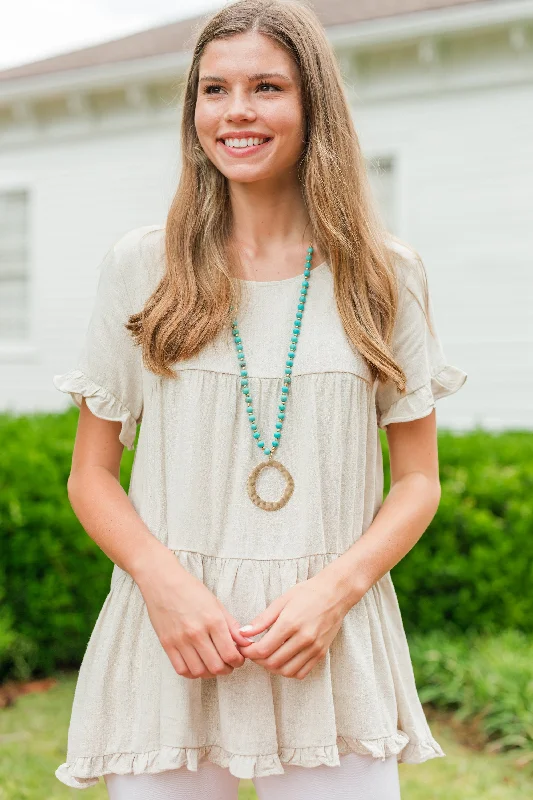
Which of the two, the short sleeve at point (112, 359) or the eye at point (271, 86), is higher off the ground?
the eye at point (271, 86)

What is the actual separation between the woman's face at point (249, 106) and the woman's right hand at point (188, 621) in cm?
79

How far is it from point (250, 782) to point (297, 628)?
9.53 ft

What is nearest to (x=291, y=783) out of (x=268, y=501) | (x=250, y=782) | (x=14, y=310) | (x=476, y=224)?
(x=268, y=501)

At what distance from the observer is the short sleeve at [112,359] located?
6.37 feet

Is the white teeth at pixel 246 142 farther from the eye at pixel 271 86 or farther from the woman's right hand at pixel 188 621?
the woman's right hand at pixel 188 621

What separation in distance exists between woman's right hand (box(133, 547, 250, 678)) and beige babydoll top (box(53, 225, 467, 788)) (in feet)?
0.29

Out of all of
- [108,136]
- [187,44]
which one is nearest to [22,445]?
[187,44]

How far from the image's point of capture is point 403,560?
16.6ft

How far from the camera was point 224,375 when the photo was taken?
6.18 ft

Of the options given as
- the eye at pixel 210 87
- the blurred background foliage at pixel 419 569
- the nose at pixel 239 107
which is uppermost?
the eye at pixel 210 87

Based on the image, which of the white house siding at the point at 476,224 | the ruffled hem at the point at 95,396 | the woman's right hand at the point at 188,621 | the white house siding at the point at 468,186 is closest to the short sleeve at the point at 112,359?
the ruffled hem at the point at 95,396

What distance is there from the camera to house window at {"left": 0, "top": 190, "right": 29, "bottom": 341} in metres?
11.0

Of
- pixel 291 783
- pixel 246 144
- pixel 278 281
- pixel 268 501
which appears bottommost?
pixel 291 783

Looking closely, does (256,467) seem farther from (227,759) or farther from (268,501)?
(227,759)
